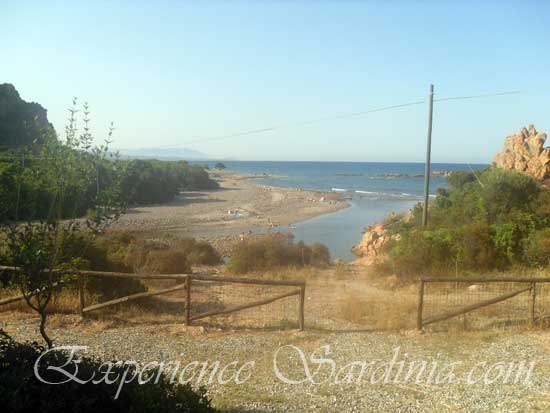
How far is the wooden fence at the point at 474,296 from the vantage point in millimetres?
9016

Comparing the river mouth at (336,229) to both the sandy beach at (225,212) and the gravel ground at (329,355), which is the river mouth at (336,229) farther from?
the gravel ground at (329,355)

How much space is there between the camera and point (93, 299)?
10695 millimetres

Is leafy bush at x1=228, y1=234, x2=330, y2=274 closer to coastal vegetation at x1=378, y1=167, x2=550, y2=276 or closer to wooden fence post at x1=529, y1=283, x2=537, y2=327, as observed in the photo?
coastal vegetation at x1=378, y1=167, x2=550, y2=276

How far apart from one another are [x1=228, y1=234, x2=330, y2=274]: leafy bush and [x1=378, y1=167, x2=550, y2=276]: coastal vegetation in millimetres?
3496

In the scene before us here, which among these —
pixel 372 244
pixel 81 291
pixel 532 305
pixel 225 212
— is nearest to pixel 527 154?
pixel 372 244

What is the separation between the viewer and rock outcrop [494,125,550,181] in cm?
2259

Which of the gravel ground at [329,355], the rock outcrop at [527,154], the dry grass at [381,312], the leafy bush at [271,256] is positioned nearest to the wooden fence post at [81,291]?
the gravel ground at [329,355]

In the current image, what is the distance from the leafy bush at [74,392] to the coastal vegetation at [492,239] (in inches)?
487

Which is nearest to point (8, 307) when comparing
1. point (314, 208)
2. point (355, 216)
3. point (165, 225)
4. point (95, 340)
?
point (95, 340)

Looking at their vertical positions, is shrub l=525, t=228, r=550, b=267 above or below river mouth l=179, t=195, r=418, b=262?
above

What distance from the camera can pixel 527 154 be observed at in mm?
23875

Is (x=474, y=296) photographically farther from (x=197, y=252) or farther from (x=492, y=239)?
(x=197, y=252)

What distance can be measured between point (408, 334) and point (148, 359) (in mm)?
4810

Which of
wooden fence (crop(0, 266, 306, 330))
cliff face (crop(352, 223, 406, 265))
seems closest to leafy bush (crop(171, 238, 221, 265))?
cliff face (crop(352, 223, 406, 265))
